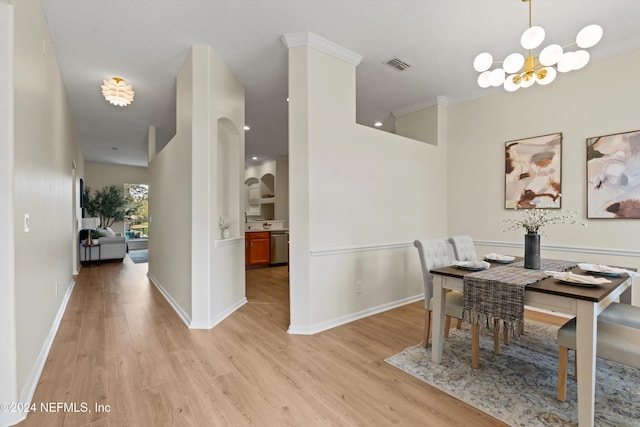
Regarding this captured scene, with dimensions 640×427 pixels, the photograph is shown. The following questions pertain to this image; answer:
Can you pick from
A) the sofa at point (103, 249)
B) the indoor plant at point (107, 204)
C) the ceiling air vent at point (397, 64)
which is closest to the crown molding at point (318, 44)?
the ceiling air vent at point (397, 64)

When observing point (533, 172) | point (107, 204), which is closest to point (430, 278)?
point (533, 172)

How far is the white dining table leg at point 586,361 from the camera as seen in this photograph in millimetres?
1637

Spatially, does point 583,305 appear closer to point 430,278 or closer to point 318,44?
point 430,278

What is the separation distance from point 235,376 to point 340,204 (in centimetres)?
190

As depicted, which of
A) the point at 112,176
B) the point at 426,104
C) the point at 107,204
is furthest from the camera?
the point at 112,176

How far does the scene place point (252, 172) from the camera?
10.4 m

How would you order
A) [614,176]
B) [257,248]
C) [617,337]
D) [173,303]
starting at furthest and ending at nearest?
[257,248], [173,303], [614,176], [617,337]

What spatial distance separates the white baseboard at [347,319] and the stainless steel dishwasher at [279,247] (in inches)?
150

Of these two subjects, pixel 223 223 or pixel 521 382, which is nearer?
pixel 521 382

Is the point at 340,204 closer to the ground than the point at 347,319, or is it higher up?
higher up

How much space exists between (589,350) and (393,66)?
3.23 m

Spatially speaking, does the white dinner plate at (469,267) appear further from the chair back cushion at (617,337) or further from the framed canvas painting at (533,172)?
the framed canvas painting at (533,172)

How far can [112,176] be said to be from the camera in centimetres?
1027

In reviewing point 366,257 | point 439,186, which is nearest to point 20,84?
point 366,257
